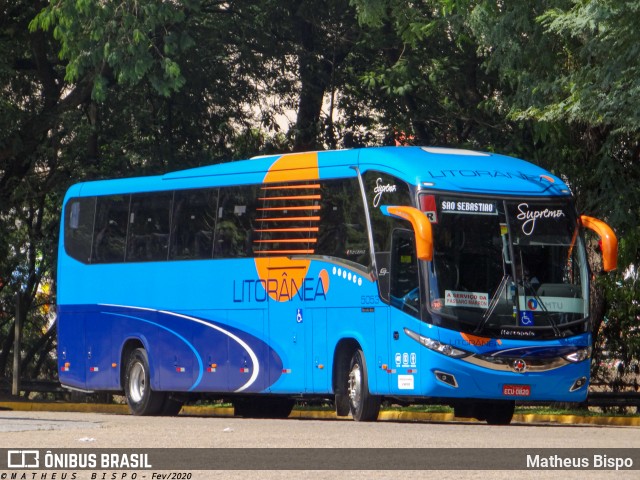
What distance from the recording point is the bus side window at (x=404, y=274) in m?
19.4

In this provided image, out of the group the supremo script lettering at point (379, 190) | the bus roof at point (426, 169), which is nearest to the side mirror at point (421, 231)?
the bus roof at point (426, 169)

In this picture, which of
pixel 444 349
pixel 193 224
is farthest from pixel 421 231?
pixel 193 224

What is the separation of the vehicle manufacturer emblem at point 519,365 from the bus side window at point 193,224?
566cm

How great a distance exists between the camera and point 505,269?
19469 millimetres

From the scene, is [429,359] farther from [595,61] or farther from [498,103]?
[498,103]

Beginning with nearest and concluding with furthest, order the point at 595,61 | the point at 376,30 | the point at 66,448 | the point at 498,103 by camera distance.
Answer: the point at 66,448 → the point at 595,61 → the point at 498,103 → the point at 376,30

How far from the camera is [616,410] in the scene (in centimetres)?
2741

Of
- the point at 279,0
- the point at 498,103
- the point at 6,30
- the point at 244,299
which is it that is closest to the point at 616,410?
the point at 498,103

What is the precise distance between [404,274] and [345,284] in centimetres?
125

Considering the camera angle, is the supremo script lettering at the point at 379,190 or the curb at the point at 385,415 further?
the curb at the point at 385,415

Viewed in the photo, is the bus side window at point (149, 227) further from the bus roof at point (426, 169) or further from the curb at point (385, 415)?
the curb at point (385, 415)

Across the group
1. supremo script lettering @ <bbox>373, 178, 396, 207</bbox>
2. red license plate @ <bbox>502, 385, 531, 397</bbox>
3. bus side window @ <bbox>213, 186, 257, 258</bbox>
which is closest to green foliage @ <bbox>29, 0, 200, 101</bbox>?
bus side window @ <bbox>213, 186, 257, 258</bbox>

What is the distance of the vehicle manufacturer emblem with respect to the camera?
1928cm

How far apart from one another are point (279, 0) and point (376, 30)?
2.24m
